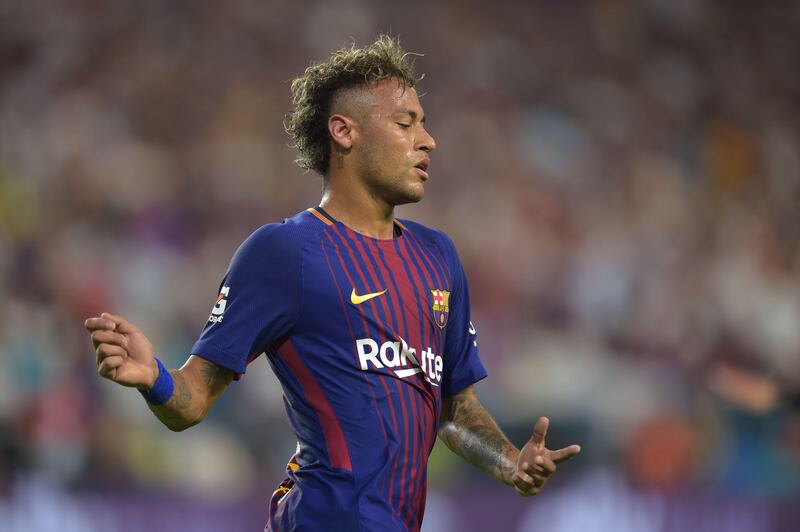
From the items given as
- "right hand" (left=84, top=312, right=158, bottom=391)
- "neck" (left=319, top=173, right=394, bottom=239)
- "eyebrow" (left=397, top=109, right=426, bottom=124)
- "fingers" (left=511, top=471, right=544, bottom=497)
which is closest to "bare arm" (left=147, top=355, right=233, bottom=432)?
"right hand" (left=84, top=312, right=158, bottom=391)

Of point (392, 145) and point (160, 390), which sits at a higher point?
point (392, 145)

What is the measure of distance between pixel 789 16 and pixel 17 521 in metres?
8.76

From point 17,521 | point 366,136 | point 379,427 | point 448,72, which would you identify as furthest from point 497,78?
point 379,427

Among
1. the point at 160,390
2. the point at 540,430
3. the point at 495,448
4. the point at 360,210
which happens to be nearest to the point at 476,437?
the point at 495,448

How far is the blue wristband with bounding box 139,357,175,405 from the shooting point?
9.29 ft

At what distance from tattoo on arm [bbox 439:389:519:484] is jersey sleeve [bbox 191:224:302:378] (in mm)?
726

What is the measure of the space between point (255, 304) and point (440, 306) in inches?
25.0

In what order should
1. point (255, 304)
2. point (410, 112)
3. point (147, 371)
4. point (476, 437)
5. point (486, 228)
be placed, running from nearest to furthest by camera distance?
1. point (147, 371)
2. point (255, 304)
3. point (476, 437)
4. point (410, 112)
5. point (486, 228)

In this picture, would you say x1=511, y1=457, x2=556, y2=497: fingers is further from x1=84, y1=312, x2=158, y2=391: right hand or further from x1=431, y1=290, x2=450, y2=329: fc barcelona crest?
x1=84, y1=312, x2=158, y2=391: right hand

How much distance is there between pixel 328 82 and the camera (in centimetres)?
358

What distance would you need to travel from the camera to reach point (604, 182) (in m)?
9.34

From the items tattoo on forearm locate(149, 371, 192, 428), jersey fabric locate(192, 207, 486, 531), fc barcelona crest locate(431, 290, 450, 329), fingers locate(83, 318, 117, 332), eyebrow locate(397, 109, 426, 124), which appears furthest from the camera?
eyebrow locate(397, 109, 426, 124)

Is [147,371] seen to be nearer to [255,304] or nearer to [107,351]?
[107,351]

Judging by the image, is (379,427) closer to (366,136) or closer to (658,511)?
(366,136)
